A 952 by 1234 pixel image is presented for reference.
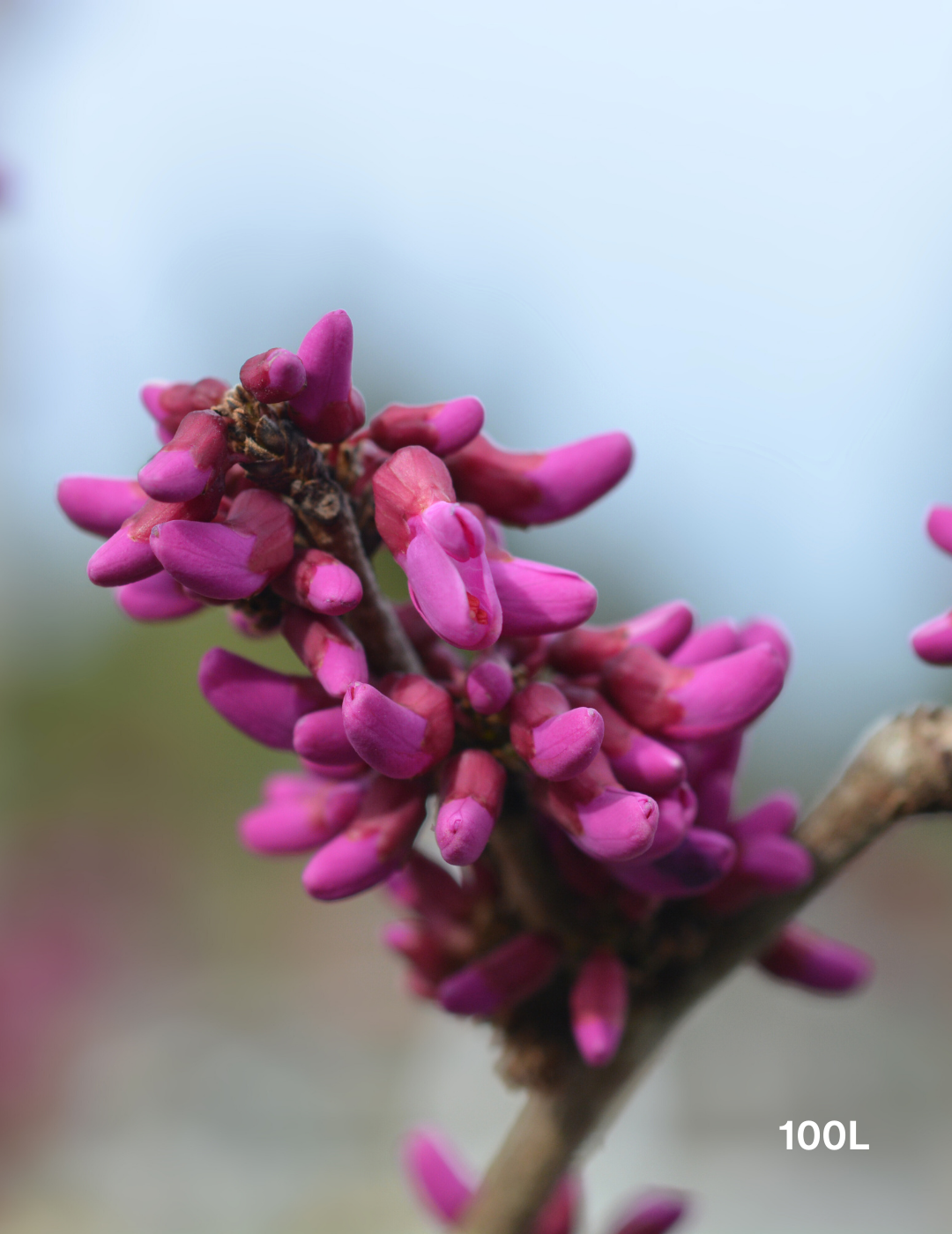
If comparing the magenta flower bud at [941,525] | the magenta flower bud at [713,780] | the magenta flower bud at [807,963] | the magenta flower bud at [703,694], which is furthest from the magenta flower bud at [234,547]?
the magenta flower bud at [807,963]

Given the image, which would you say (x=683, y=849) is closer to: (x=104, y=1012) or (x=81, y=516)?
(x=81, y=516)

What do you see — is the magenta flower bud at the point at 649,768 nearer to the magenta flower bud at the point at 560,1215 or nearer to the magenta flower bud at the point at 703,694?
the magenta flower bud at the point at 703,694

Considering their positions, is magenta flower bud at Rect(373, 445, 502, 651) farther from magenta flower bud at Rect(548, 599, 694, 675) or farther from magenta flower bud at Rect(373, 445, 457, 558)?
magenta flower bud at Rect(548, 599, 694, 675)

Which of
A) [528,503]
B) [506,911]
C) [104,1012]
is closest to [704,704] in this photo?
[528,503]

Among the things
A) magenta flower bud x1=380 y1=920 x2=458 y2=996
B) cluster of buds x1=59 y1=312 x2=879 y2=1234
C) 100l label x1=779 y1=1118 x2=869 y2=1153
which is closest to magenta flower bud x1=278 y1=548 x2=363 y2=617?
cluster of buds x1=59 y1=312 x2=879 y2=1234

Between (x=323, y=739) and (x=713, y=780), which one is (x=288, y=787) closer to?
(x=323, y=739)

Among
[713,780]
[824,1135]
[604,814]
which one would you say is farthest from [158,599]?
[824,1135]
